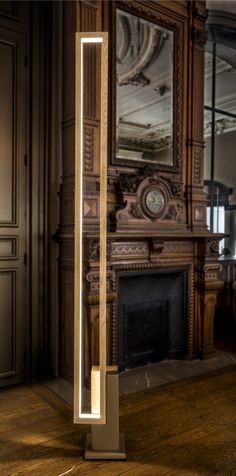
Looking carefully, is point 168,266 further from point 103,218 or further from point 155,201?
point 103,218

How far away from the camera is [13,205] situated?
2684 mm

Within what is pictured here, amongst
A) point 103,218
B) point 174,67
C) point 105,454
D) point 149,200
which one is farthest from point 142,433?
point 174,67

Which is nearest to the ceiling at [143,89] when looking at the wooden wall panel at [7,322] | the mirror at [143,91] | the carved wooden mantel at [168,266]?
the mirror at [143,91]

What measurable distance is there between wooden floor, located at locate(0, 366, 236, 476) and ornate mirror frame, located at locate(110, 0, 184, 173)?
180cm

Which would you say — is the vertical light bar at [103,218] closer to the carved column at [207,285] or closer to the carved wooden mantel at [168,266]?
the carved wooden mantel at [168,266]

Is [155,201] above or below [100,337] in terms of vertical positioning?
above

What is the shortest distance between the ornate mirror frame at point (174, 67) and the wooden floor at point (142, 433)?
1796mm

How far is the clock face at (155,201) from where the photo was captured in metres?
2.95

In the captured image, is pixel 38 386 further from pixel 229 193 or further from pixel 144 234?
pixel 229 193

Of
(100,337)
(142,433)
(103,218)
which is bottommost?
(142,433)

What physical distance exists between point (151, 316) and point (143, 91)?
193 centimetres

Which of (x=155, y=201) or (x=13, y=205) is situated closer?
(x=13, y=205)

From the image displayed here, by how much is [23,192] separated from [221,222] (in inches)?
132

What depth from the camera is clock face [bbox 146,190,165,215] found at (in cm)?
295
